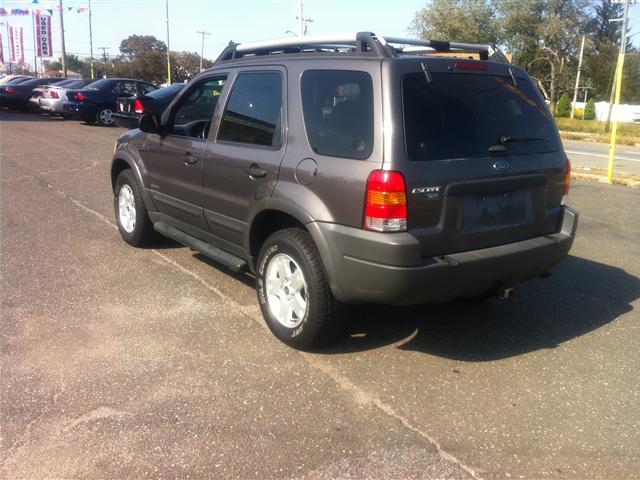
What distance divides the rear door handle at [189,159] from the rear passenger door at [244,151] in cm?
18

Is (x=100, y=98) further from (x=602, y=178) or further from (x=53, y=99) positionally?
(x=602, y=178)

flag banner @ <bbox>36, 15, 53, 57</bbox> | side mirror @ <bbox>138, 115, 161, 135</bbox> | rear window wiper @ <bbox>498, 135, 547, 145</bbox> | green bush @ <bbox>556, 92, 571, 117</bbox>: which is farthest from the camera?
green bush @ <bbox>556, 92, 571, 117</bbox>

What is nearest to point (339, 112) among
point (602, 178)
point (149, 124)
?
point (149, 124)

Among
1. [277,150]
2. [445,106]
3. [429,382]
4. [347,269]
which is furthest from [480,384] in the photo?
[277,150]

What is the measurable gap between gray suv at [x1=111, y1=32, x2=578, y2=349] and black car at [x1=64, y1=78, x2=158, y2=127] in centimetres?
1663

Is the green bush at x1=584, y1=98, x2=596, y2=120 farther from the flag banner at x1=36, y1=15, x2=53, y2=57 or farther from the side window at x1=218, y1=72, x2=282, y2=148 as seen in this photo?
the side window at x1=218, y1=72, x2=282, y2=148

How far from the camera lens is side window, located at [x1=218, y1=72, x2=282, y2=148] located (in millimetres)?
4070

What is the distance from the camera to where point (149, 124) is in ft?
17.3

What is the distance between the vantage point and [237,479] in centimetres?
267

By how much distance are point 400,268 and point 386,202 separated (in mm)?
365

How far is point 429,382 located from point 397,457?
788 millimetres

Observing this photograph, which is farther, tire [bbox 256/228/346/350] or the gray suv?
tire [bbox 256/228/346/350]

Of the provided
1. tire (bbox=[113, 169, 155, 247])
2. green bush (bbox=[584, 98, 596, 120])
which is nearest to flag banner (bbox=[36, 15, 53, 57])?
green bush (bbox=[584, 98, 596, 120])

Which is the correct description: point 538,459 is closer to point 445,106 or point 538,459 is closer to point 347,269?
point 347,269
